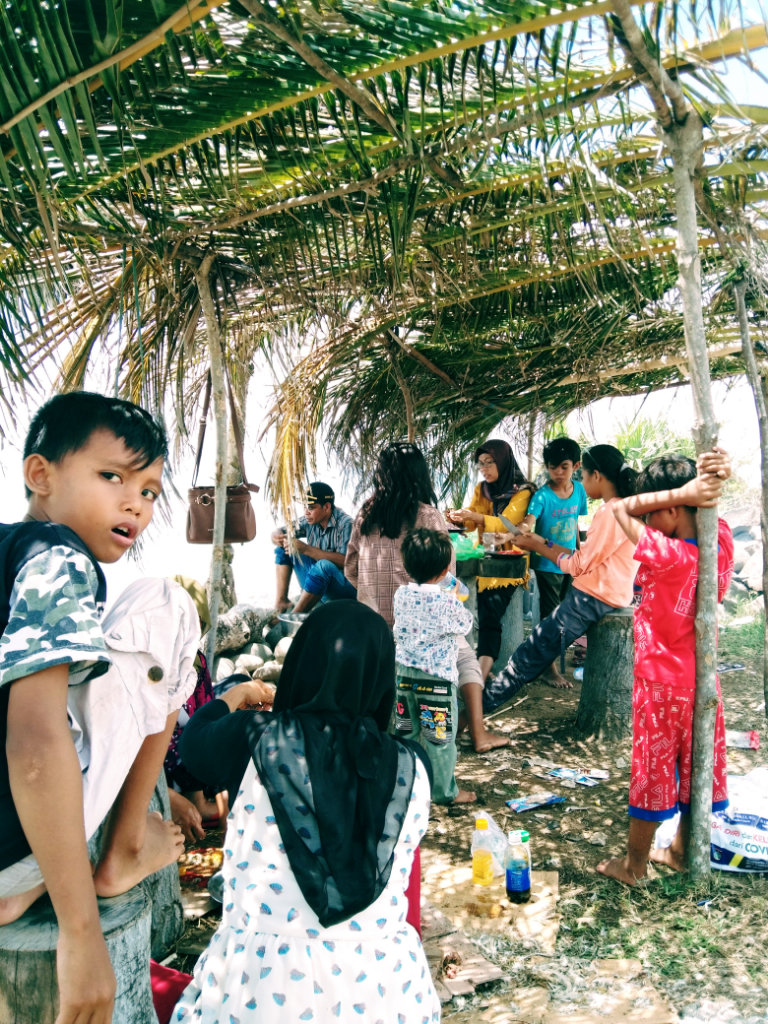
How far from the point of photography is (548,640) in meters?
4.85

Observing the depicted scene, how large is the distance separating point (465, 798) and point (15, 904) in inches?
111

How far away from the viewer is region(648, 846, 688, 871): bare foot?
10.0ft

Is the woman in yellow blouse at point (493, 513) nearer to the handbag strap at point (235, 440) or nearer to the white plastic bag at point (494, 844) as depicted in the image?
the handbag strap at point (235, 440)

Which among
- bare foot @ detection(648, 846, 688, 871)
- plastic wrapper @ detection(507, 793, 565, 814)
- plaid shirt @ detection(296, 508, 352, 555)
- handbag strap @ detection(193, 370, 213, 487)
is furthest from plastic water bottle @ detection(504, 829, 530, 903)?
plaid shirt @ detection(296, 508, 352, 555)

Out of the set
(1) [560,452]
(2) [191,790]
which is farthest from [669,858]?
(1) [560,452]

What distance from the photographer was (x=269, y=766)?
1.61 m

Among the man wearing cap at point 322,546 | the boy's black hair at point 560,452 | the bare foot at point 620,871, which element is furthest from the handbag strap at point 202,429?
the bare foot at point 620,871

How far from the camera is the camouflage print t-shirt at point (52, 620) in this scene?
3.80 ft

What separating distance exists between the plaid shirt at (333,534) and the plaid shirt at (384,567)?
1.35 metres

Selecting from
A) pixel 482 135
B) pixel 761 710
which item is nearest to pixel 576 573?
pixel 761 710

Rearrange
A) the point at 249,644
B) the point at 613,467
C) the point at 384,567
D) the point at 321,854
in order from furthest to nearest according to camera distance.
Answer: the point at 249,644
the point at 613,467
the point at 384,567
the point at 321,854

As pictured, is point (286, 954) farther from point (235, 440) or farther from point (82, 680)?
point (235, 440)

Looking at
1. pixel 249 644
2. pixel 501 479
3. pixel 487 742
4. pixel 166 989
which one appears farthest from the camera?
pixel 249 644

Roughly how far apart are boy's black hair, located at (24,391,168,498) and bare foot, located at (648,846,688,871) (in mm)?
2806
